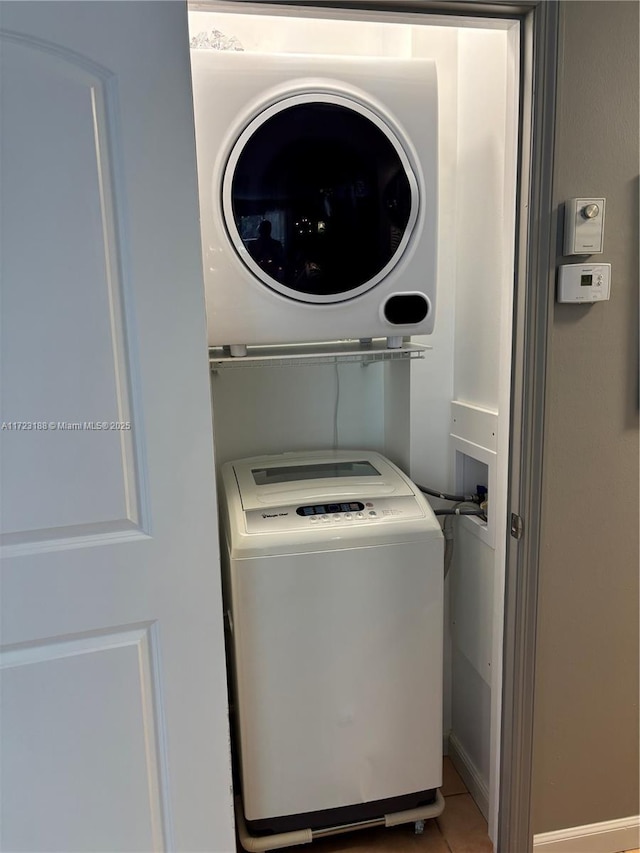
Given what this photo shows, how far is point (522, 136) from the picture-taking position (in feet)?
4.09

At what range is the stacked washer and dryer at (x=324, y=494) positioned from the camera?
4.37 ft

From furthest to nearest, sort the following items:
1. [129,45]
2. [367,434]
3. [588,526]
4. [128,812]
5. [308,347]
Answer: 1. [367,434]
2. [308,347]
3. [588,526]
4. [128,812]
5. [129,45]

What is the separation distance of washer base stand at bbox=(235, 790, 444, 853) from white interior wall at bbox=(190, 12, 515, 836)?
20 centimetres

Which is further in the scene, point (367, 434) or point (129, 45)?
point (367, 434)

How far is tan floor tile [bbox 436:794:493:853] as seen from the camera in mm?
1622

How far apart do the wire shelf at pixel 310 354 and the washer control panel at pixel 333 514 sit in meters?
0.36

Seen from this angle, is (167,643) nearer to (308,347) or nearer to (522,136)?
(308,347)

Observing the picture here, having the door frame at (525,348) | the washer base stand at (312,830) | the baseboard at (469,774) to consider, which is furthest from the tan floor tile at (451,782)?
the door frame at (525,348)

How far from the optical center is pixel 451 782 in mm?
1852

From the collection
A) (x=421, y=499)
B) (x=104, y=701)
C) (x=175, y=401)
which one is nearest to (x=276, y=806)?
(x=104, y=701)

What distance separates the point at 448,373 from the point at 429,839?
4.18ft

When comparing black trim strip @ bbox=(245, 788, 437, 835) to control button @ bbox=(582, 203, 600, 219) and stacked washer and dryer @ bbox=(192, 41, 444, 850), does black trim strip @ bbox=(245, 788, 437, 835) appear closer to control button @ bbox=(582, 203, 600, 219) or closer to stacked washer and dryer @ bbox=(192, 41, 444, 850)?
stacked washer and dryer @ bbox=(192, 41, 444, 850)

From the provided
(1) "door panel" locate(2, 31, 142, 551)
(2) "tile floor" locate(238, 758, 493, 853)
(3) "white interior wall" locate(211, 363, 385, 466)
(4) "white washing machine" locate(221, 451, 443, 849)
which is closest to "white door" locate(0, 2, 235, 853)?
(1) "door panel" locate(2, 31, 142, 551)

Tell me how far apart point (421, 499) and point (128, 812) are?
925 millimetres
